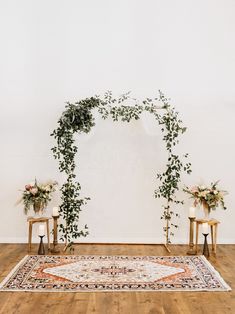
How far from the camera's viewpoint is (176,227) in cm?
573

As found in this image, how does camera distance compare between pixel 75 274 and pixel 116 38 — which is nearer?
pixel 75 274

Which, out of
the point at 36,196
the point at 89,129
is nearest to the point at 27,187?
the point at 36,196

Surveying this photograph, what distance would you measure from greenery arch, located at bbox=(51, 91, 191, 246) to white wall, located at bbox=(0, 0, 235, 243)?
0.39 feet

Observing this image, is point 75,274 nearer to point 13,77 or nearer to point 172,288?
point 172,288

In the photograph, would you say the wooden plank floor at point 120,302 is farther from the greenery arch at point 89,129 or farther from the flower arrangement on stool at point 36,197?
the greenery arch at point 89,129

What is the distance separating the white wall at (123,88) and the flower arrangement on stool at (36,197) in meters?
0.46

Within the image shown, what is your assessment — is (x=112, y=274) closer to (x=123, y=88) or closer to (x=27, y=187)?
(x=27, y=187)

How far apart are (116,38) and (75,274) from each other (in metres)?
3.08

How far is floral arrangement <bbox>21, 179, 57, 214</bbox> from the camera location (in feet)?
17.6

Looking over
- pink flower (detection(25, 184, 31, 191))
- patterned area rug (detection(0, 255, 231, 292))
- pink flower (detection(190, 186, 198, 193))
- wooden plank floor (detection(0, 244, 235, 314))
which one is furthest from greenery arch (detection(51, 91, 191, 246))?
wooden plank floor (detection(0, 244, 235, 314))

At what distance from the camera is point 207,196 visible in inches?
209

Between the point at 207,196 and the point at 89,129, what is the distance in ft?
5.29

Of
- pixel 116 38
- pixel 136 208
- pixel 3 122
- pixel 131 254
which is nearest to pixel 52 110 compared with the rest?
pixel 3 122

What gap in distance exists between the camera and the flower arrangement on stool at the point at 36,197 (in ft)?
17.6
